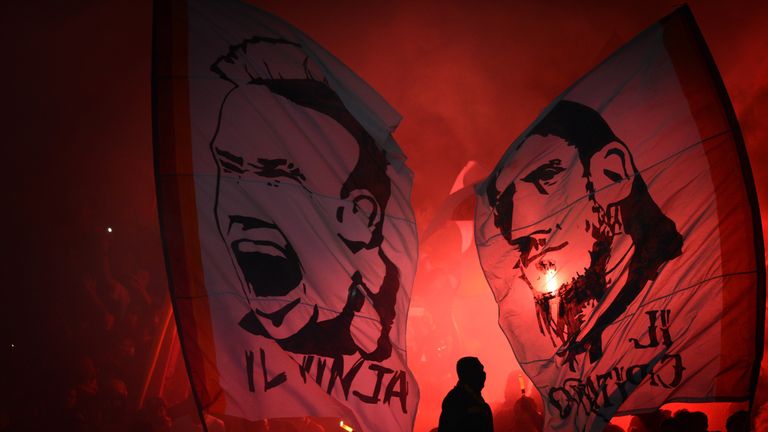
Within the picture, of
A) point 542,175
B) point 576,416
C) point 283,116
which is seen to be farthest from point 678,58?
point 283,116

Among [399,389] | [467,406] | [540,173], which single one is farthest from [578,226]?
[467,406]

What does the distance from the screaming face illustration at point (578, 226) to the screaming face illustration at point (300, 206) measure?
4.32 ft

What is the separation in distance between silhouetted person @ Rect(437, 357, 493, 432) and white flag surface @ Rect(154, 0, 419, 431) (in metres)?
1.09

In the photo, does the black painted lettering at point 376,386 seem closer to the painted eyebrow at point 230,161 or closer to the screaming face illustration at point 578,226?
the screaming face illustration at point 578,226

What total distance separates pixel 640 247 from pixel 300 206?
2.52 m

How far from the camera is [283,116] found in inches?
164

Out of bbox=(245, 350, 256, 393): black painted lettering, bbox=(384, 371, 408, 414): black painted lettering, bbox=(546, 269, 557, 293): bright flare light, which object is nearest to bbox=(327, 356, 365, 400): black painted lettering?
bbox=(384, 371, 408, 414): black painted lettering

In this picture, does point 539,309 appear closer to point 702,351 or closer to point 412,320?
point 702,351

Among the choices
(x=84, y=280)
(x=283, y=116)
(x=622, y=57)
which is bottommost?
(x=84, y=280)

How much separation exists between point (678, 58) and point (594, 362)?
236 cm

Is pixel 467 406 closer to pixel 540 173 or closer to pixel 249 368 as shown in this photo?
pixel 249 368

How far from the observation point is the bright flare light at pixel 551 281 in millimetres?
4377

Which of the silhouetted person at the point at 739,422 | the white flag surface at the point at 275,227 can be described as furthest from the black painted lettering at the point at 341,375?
the silhouetted person at the point at 739,422

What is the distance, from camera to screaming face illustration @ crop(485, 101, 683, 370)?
380 centimetres
